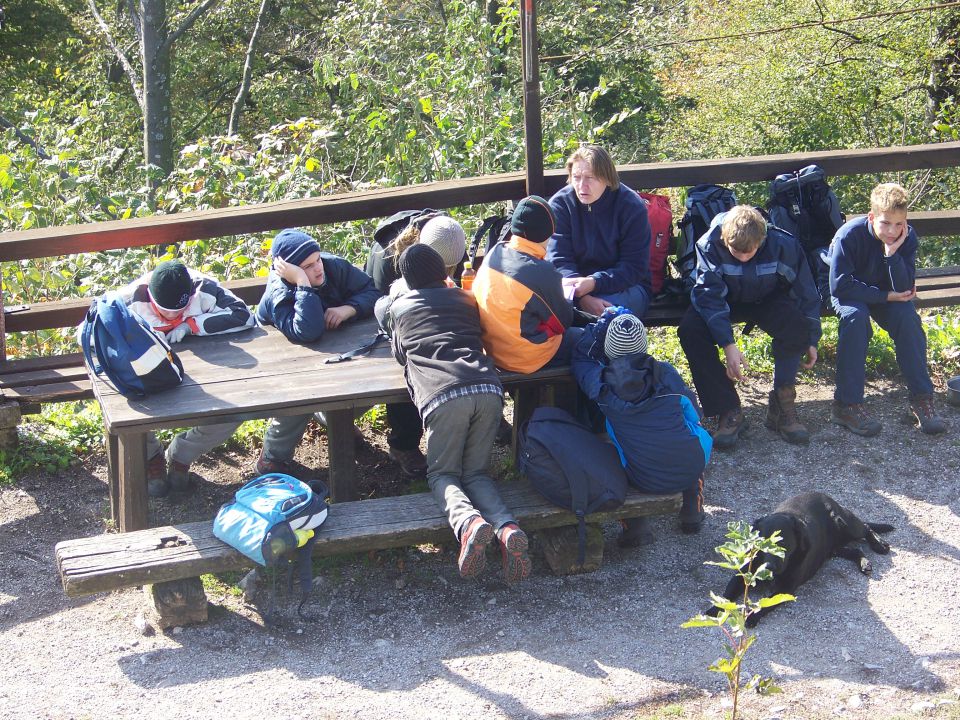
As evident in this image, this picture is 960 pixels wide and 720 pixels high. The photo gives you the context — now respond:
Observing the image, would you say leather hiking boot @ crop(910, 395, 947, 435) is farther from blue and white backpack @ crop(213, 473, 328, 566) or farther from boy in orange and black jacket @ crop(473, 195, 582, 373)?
blue and white backpack @ crop(213, 473, 328, 566)

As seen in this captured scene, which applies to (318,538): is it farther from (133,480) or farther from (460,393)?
(133,480)

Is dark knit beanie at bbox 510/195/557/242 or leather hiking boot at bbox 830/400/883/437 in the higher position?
dark knit beanie at bbox 510/195/557/242

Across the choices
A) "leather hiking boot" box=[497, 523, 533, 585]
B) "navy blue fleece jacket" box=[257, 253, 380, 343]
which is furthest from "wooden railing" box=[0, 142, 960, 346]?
"leather hiking boot" box=[497, 523, 533, 585]

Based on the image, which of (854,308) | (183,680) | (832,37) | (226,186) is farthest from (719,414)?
(832,37)

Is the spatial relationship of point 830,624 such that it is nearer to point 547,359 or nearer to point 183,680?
point 547,359

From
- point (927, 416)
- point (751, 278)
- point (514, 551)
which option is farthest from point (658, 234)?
point (514, 551)

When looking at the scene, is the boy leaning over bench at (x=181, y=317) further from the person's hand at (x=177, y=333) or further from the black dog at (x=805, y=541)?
the black dog at (x=805, y=541)

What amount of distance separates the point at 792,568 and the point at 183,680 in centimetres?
230

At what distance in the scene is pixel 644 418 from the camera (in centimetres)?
422

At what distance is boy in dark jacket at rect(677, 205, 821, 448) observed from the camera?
17.0 feet

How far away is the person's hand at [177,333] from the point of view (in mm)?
4754

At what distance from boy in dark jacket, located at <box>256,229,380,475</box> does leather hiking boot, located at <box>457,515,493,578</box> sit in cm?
126

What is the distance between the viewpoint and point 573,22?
1589 centimetres

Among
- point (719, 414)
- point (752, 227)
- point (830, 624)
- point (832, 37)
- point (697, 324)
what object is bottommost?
point (830, 624)
